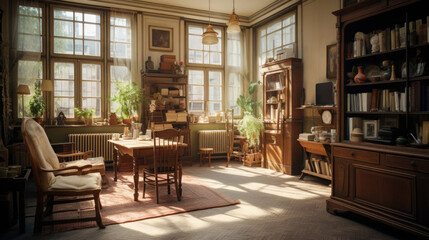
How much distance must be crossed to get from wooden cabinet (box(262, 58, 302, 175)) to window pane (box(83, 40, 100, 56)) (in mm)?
4407

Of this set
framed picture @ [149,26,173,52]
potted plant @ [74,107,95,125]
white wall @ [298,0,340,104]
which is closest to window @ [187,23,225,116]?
framed picture @ [149,26,173,52]

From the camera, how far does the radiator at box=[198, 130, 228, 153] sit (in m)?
8.22

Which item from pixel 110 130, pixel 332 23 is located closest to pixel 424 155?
pixel 332 23

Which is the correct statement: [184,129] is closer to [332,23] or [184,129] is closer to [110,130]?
[110,130]

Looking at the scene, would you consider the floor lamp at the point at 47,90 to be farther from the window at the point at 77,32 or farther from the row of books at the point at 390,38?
the row of books at the point at 390,38

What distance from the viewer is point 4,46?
613cm

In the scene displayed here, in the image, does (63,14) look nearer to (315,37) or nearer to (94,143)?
(94,143)

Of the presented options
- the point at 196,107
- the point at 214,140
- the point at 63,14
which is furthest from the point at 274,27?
the point at 63,14

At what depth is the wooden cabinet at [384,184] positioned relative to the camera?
3094 mm

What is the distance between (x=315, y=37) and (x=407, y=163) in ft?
13.1

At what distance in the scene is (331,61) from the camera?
5.98 m

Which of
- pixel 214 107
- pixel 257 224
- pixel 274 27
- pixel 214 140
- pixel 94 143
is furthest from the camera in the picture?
pixel 214 107

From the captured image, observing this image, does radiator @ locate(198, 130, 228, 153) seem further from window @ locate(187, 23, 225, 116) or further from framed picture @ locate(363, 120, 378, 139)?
framed picture @ locate(363, 120, 378, 139)

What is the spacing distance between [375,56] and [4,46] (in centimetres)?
715
